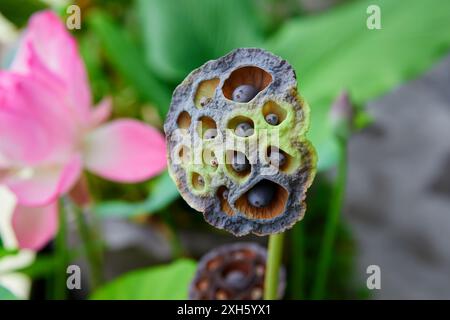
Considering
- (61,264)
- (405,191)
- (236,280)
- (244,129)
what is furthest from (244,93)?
(405,191)

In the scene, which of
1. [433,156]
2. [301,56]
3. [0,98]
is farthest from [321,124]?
[433,156]

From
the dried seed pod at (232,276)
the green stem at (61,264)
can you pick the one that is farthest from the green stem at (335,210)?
the green stem at (61,264)

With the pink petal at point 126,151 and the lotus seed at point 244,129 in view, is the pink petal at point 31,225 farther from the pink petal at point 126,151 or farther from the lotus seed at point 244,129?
the lotus seed at point 244,129

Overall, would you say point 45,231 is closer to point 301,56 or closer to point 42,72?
point 42,72

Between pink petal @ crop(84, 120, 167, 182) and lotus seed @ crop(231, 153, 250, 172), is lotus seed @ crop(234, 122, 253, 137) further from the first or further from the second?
pink petal @ crop(84, 120, 167, 182)

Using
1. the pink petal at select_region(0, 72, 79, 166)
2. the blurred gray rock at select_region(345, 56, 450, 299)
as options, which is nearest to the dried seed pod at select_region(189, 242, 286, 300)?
the pink petal at select_region(0, 72, 79, 166)

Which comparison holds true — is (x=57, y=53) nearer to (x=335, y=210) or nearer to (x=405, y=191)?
(x=335, y=210)
